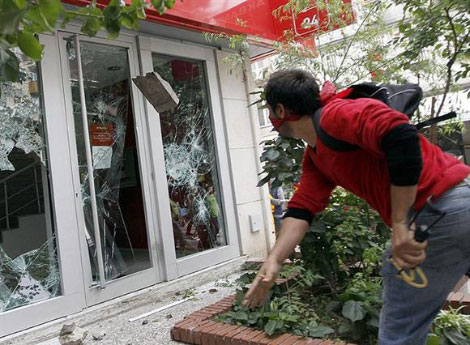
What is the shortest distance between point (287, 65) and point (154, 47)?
71.4 inches

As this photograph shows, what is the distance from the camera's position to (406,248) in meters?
1.59

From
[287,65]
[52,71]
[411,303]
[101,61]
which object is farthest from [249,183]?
[411,303]

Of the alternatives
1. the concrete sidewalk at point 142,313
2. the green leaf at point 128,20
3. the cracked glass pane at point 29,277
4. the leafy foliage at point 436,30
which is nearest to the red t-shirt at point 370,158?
the green leaf at point 128,20

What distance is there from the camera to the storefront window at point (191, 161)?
5.61 meters

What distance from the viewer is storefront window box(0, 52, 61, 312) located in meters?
4.18

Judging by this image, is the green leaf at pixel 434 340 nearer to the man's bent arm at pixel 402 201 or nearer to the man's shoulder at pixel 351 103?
the man's bent arm at pixel 402 201

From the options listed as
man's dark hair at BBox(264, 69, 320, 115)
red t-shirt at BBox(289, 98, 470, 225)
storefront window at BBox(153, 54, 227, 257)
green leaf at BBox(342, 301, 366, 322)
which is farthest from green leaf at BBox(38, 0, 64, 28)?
storefront window at BBox(153, 54, 227, 257)

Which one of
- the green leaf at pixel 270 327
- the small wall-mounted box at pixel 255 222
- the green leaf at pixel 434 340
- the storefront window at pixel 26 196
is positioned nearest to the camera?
the green leaf at pixel 434 340

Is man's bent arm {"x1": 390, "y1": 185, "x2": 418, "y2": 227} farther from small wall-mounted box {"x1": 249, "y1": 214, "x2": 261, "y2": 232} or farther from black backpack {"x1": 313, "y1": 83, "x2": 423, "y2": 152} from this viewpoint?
small wall-mounted box {"x1": 249, "y1": 214, "x2": 261, "y2": 232}

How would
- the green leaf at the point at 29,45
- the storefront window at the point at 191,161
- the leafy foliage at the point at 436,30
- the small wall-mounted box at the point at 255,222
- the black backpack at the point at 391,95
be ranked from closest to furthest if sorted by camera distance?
the green leaf at the point at 29,45 → the black backpack at the point at 391,95 → the leafy foliage at the point at 436,30 → the storefront window at the point at 191,161 → the small wall-mounted box at the point at 255,222

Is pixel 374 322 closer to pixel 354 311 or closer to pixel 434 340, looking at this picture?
pixel 354 311

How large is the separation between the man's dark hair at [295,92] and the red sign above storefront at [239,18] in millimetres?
2992

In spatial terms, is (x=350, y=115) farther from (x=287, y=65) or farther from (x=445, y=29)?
(x=287, y=65)

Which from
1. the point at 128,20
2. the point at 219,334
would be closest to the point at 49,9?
the point at 128,20
